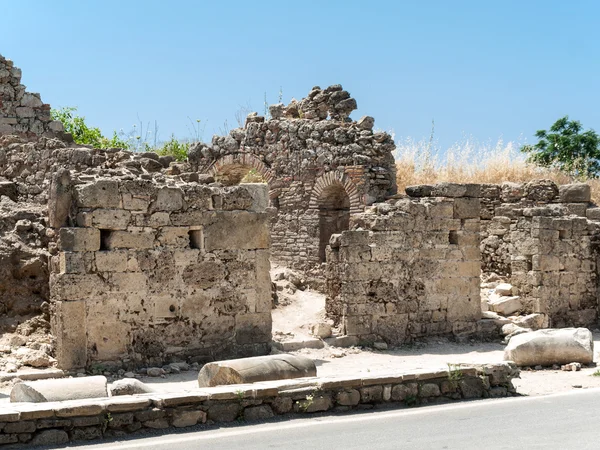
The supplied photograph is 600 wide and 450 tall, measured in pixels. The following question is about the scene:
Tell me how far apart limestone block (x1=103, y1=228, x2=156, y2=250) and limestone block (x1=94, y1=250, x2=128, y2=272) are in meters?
0.09

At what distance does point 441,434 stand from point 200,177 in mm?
5933

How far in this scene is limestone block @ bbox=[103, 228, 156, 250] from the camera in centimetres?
1000

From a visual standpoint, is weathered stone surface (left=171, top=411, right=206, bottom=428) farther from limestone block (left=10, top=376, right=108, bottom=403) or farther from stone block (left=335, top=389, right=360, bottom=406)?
stone block (left=335, top=389, right=360, bottom=406)

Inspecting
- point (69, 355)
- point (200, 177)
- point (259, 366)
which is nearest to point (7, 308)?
point (69, 355)

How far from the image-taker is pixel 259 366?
8195mm

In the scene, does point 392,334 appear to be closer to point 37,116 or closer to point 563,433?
point 563,433

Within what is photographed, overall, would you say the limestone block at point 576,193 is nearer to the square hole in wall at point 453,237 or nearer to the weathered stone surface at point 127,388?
the square hole in wall at point 453,237

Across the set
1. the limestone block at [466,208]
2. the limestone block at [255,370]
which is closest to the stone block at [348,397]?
the limestone block at [255,370]

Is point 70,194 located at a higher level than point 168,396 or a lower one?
higher

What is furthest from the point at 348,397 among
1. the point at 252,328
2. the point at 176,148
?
the point at 176,148

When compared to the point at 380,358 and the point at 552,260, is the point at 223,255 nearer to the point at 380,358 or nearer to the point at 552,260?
the point at 380,358

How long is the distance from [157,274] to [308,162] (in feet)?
26.5

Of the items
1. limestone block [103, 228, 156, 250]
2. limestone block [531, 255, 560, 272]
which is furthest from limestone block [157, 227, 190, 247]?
limestone block [531, 255, 560, 272]

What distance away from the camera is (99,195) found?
991 cm
